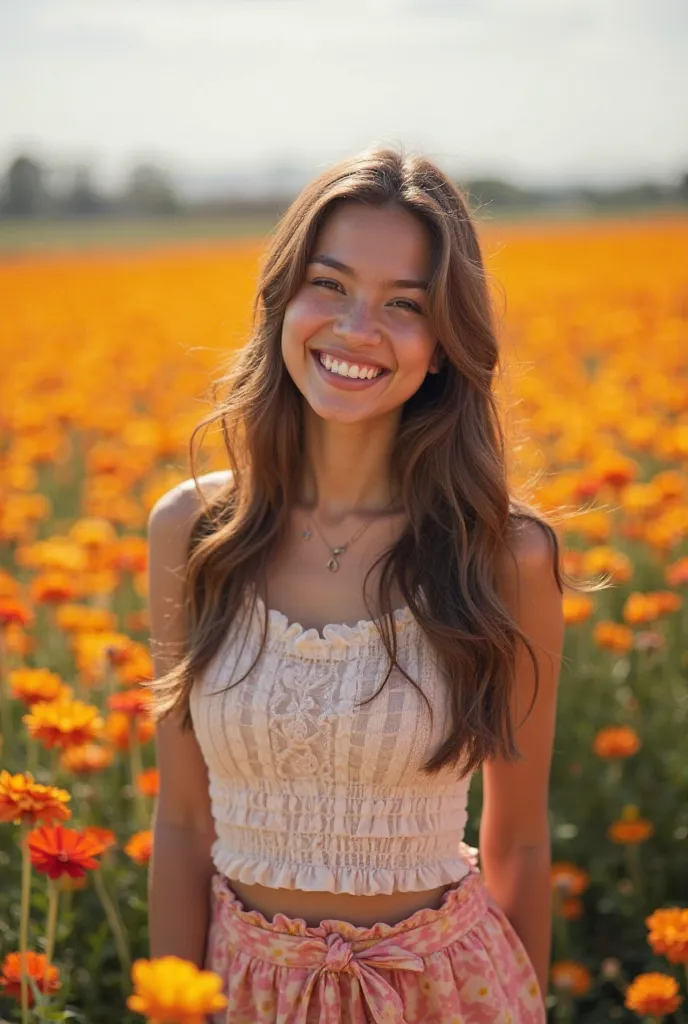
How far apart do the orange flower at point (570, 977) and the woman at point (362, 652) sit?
16.1 inches

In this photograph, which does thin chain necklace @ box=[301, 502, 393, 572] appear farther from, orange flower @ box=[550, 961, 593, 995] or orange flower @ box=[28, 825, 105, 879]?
orange flower @ box=[550, 961, 593, 995]

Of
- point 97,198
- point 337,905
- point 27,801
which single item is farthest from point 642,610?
point 97,198

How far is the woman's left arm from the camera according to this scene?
2.07 meters

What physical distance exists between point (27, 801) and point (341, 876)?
0.59m

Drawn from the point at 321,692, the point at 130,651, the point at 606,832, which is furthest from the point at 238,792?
the point at 606,832

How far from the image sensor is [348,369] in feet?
6.46

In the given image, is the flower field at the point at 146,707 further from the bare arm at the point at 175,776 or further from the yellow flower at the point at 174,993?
the bare arm at the point at 175,776

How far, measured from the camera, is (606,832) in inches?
129

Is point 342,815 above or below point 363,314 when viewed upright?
below

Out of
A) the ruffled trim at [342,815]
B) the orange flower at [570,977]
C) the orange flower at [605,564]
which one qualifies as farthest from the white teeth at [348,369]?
the orange flower at [605,564]

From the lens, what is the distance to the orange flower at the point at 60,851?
1.68 metres

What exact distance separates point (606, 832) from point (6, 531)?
7.15 feet

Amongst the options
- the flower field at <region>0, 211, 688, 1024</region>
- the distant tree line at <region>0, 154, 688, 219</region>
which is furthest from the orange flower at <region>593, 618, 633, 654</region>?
the distant tree line at <region>0, 154, 688, 219</region>

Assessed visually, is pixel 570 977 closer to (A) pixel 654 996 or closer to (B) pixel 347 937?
(A) pixel 654 996
